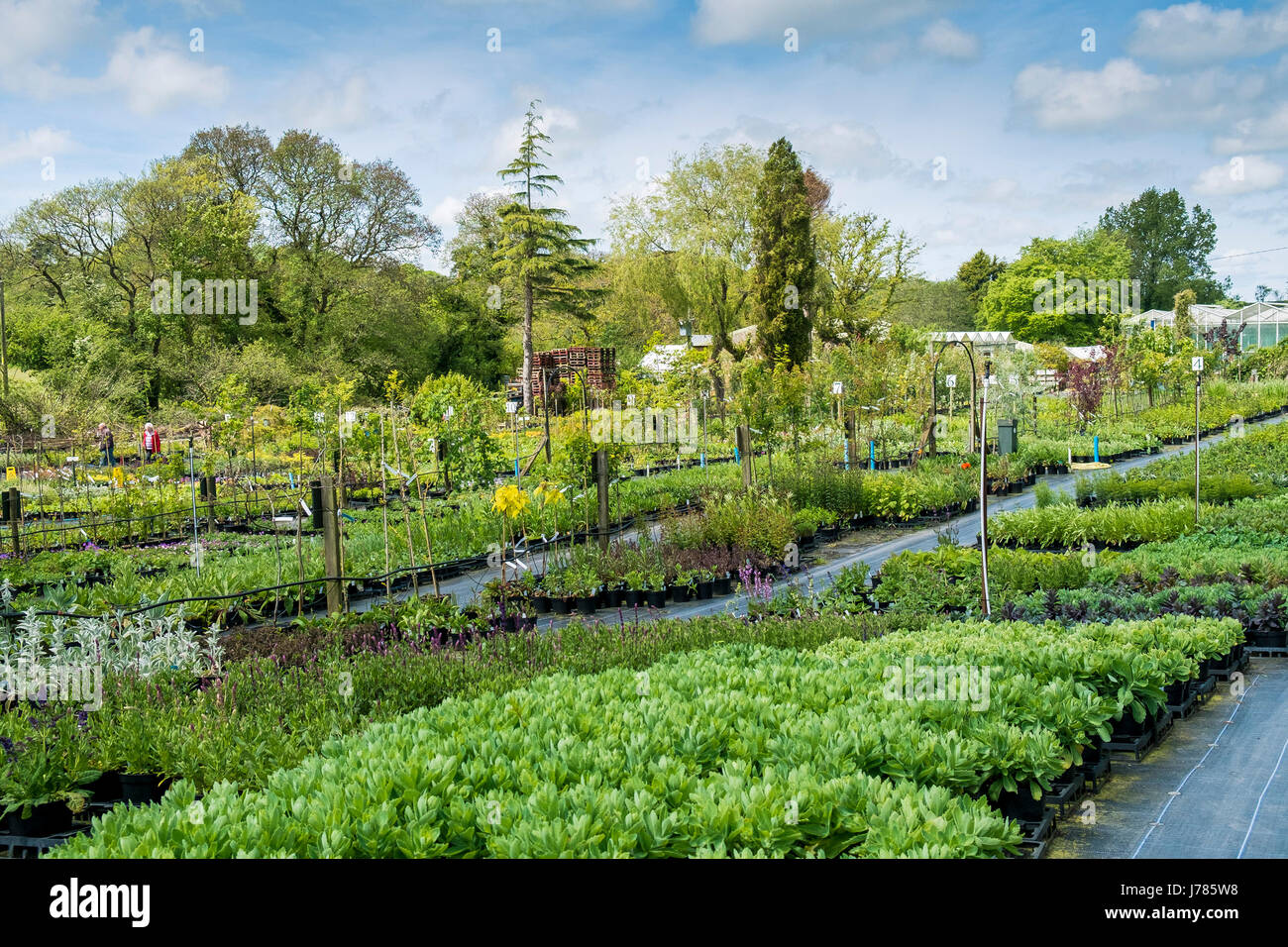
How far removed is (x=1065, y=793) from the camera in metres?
4.34

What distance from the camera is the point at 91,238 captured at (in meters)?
32.7

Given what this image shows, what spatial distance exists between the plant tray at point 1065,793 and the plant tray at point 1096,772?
57mm

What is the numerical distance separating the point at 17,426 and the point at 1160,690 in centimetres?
2462

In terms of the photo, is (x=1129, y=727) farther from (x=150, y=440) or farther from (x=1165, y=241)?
(x=1165, y=241)

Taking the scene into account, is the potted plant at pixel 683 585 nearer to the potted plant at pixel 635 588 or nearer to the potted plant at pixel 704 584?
the potted plant at pixel 704 584

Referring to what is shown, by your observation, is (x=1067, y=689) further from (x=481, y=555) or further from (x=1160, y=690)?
(x=481, y=555)

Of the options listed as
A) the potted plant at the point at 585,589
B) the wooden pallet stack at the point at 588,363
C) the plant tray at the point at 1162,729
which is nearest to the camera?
the plant tray at the point at 1162,729

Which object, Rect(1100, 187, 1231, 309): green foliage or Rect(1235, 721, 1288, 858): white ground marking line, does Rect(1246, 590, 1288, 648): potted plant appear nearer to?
Rect(1235, 721, 1288, 858): white ground marking line

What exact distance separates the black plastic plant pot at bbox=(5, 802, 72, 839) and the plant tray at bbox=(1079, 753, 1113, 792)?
15.5ft

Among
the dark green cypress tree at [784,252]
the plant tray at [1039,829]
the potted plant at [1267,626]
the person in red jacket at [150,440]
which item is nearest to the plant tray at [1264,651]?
the potted plant at [1267,626]

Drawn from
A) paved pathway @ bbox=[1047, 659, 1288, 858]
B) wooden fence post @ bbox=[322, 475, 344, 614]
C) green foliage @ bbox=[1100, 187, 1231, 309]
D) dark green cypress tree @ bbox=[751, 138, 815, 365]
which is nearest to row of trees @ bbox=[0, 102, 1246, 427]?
dark green cypress tree @ bbox=[751, 138, 815, 365]

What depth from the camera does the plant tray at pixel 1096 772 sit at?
473 cm

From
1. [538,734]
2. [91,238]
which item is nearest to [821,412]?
[538,734]

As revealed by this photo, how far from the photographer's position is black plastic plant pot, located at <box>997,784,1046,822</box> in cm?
413
